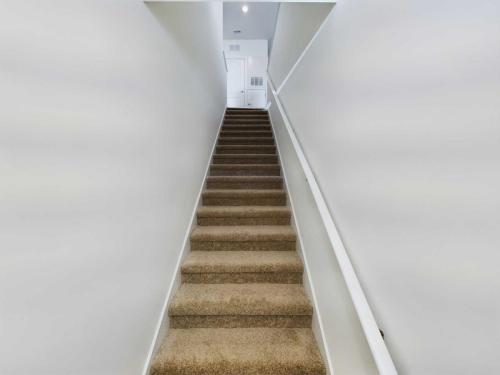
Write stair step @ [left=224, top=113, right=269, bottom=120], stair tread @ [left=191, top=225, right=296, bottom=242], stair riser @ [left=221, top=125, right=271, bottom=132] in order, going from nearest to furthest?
stair tread @ [left=191, top=225, right=296, bottom=242] → stair riser @ [left=221, top=125, right=271, bottom=132] → stair step @ [left=224, top=113, right=269, bottom=120]

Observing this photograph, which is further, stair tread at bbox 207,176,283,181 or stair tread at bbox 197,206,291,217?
stair tread at bbox 207,176,283,181

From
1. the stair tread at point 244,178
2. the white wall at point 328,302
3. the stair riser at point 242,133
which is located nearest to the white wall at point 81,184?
the white wall at point 328,302

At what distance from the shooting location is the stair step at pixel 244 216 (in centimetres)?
225

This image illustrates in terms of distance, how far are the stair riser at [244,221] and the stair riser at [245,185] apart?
54 cm

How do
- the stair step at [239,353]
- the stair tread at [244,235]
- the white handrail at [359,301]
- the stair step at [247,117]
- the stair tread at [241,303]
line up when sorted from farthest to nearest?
1. the stair step at [247,117]
2. the stair tread at [244,235]
3. the stair tread at [241,303]
4. the stair step at [239,353]
5. the white handrail at [359,301]

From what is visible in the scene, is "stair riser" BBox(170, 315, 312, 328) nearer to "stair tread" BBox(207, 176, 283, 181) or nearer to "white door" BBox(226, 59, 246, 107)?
"stair tread" BBox(207, 176, 283, 181)

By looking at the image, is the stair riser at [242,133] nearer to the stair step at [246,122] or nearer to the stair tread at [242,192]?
the stair step at [246,122]

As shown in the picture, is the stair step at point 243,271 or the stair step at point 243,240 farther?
the stair step at point 243,240

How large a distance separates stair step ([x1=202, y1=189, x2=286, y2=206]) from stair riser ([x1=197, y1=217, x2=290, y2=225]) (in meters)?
0.25

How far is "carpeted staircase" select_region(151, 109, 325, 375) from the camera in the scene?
1309 millimetres

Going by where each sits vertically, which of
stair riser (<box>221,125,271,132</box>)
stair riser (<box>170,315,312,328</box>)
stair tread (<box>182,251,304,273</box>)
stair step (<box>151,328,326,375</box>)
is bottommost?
stair step (<box>151,328,326,375</box>)

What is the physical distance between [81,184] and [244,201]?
1.80 meters

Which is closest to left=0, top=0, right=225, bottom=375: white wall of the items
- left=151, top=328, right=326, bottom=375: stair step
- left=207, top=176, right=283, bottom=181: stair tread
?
left=151, top=328, right=326, bottom=375: stair step

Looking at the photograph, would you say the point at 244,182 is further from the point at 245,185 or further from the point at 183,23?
the point at 183,23
